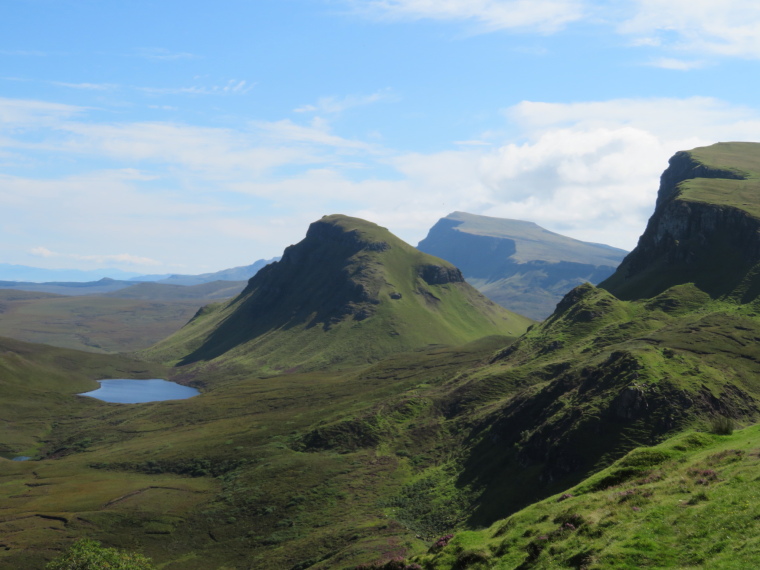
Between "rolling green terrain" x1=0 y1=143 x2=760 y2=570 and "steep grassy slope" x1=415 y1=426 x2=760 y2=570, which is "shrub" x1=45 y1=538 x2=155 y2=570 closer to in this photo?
"rolling green terrain" x1=0 y1=143 x2=760 y2=570

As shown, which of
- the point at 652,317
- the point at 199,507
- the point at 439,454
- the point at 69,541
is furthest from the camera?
the point at 652,317

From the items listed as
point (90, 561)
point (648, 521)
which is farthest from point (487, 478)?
point (648, 521)

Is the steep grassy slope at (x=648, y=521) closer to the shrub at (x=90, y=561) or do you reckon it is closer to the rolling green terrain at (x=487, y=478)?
the rolling green terrain at (x=487, y=478)

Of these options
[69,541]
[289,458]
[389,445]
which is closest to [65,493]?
[69,541]

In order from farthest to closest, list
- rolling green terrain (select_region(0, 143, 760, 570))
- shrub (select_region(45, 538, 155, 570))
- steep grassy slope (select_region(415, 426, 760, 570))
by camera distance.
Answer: shrub (select_region(45, 538, 155, 570)) → rolling green terrain (select_region(0, 143, 760, 570)) → steep grassy slope (select_region(415, 426, 760, 570))

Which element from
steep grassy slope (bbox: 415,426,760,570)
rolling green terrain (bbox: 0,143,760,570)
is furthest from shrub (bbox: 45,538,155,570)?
steep grassy slope (bbox: 415,426,760,570)

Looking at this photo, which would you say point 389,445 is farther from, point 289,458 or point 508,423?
point 508,423

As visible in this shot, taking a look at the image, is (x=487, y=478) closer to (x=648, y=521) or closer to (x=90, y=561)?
(x=90, y=561)

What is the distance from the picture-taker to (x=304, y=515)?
128 metres

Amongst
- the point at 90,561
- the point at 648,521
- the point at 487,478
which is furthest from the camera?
the point at 487,478

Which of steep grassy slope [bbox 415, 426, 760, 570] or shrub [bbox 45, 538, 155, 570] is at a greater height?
steep grassy slope [bbox 415, 426, 760, 570]

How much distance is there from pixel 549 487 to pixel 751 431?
5893cm

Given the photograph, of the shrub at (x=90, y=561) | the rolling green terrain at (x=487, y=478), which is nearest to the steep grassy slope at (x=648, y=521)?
the rolling green terrain at (x=487, y=478)

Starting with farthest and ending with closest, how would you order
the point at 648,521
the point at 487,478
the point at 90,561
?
the point at 487,478
the point at 90,561
the point at 648,521
